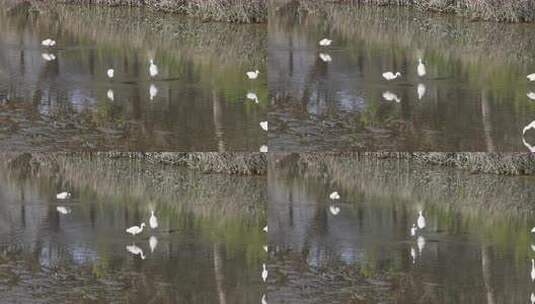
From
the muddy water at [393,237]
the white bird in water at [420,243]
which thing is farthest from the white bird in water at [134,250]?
the white bird in water at [420,243]

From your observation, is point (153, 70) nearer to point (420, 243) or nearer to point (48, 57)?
point (48, 57)

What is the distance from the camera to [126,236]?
3.07 meters

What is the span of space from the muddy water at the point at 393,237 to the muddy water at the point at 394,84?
0.38ft

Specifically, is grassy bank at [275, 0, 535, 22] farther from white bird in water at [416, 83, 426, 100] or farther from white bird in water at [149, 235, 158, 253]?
white bird in water at [149, 235, 158, 253]

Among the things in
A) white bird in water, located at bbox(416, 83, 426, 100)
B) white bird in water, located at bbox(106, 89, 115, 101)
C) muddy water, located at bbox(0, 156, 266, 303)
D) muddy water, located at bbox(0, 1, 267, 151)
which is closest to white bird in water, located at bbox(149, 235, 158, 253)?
muddy water, located at bbox(0, 156, 266, 303)

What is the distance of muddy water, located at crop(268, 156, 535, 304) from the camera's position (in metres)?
3.07

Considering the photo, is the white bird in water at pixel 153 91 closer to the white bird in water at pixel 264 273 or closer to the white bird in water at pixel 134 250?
the white bird in water at pixel 134 250

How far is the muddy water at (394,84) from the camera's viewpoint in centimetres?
307

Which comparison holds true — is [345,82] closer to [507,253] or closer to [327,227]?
[327,227]

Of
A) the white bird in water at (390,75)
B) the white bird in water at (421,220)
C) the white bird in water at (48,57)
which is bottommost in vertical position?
the white bird in water at (421,220)

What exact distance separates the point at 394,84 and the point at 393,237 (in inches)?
22.7

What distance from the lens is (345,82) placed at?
311cm

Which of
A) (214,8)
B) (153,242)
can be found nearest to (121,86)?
(214,8)

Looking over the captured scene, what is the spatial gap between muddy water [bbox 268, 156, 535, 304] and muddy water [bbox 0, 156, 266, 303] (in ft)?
0.42
